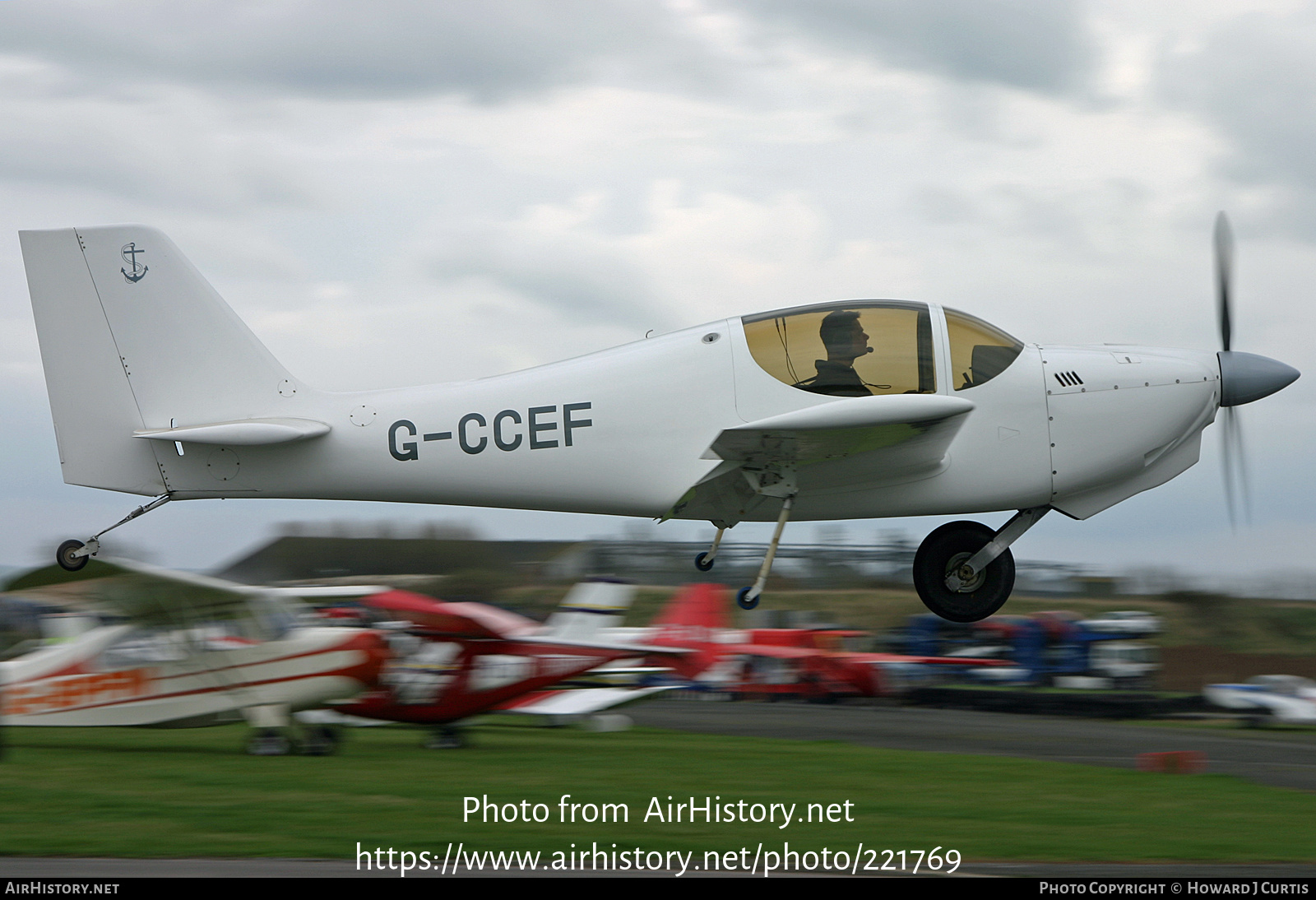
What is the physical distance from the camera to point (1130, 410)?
9953 millimetres

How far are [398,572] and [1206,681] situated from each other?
75.7ft

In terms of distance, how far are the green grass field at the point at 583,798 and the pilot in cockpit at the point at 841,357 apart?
16.6 feet

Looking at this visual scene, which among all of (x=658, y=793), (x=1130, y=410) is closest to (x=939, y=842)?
(x=658, y=793)

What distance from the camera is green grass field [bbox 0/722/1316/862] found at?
1215 centimetres

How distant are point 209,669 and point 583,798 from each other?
6.02 meters

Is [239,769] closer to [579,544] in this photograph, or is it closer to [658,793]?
[658,793]

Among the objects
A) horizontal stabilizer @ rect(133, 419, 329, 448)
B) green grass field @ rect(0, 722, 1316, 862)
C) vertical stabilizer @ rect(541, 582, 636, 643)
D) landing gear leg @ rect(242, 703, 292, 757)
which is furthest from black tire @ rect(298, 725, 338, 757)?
horizontal stabilizer @ rect(133, 419, 329, 448)

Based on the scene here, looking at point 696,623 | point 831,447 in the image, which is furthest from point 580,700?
point 831,447

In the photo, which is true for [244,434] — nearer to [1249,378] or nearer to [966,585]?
[966,585]

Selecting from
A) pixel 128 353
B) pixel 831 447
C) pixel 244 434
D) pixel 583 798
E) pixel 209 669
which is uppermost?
pixel 128 353

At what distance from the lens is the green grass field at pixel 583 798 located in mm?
12148

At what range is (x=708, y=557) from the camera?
33.2ft

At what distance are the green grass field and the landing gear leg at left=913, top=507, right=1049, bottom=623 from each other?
3279 mm

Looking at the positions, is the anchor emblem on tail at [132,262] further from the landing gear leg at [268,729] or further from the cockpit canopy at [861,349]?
the landing gear leg at [268,729]
